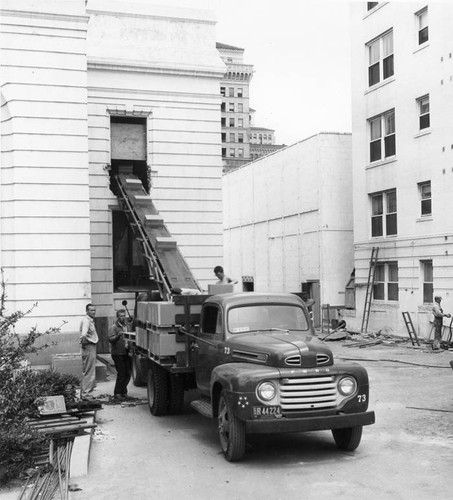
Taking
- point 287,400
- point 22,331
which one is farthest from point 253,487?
point 22,331

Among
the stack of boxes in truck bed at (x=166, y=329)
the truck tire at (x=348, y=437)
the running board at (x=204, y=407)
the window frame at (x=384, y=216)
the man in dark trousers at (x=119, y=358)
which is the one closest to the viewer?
the truck tire at (x=348, y=437)

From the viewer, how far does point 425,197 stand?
2586 centimetres

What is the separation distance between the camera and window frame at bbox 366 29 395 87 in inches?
1096

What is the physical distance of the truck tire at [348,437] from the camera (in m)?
9.20

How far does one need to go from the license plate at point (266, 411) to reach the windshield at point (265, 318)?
1.75 metres

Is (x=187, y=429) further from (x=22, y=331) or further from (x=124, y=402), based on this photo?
A: (x=22, y=331)

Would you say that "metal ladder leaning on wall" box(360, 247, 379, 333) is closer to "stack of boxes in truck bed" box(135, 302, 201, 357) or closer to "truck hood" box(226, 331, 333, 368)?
"stack of boxes in truck bed" box(135, 302, 201, 357)

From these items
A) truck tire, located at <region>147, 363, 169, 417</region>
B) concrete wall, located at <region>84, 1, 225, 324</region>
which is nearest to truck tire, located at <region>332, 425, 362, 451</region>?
truck tire, located at <region>147, 363, 169, 417</region>

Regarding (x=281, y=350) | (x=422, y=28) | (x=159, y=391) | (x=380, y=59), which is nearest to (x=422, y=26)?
(x=422, y=28)

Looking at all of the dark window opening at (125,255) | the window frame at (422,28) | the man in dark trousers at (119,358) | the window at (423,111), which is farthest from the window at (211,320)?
the window frame at (422,28)

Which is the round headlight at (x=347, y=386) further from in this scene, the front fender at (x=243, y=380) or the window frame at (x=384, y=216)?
the window frame at (x=384, y=216)

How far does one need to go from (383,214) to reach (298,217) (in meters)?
8.16

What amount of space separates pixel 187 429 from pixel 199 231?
12582 millimetres

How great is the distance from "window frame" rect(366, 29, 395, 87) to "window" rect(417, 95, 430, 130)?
7.39 feet
